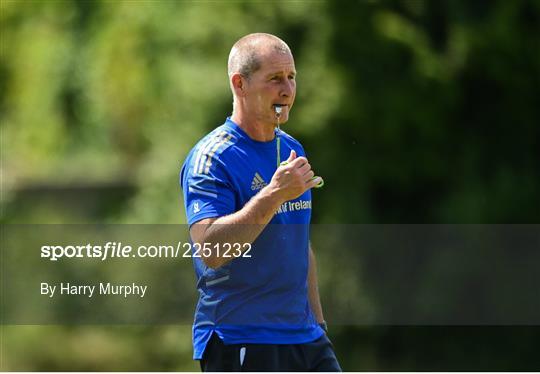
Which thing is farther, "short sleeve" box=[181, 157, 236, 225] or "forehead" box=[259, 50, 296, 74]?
"forehead" box=[259, 50, 296, 74]

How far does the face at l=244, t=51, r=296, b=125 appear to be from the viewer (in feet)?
13.5

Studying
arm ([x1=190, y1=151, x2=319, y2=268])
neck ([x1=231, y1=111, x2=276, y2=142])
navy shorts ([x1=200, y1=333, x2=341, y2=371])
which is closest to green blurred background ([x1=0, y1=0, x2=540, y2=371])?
neck ([x1=231, y1=111, x2=276, y2=142])

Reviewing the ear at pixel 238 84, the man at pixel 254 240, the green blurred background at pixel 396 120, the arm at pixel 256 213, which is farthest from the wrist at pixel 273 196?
the green blurred background at pixel 396 120

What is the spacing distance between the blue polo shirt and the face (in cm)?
15

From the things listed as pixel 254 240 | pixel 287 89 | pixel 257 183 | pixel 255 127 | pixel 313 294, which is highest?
pixel 287 89

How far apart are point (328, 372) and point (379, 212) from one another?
6.84 meters

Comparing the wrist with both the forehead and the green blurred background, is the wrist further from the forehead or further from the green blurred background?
the green blurred background

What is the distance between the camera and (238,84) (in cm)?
418

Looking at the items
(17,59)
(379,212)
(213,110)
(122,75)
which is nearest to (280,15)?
(213,110)

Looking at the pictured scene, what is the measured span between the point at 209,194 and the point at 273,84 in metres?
0.52

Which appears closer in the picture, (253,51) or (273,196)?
(273,196)

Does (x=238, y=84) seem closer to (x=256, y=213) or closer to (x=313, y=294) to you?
(x=256, y=213)

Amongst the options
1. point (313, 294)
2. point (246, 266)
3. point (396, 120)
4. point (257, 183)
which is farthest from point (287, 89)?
point (396, 120)

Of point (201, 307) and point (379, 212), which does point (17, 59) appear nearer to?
point (379, 212)
